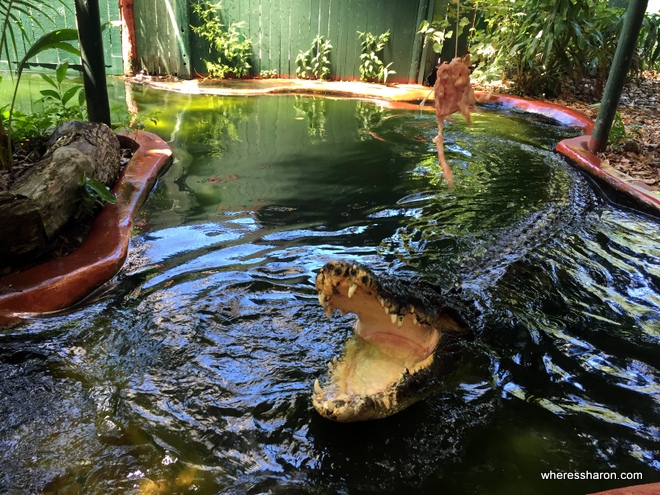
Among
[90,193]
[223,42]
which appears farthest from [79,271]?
[223,42]

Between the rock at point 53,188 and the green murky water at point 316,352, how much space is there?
1.45 feet

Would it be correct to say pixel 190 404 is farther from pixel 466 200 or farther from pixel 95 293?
pixel 466 200

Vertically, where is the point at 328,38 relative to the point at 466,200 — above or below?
above

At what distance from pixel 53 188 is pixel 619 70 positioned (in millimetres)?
5272

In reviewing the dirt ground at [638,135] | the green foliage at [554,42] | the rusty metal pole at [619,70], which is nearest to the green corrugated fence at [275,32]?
the green foliage at [554,42]

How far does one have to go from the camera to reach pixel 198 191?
4402mm

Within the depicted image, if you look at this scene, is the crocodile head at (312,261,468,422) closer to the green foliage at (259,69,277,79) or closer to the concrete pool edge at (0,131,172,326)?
the concrete pool edge at (0,131,172,326)

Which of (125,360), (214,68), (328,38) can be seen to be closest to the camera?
(125,360)

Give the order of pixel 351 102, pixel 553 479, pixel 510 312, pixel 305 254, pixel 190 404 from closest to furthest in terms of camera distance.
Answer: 1. pixel 553 479
2. pixel 190 404
3. pixel 510 312
4. pixel 305 254
5. pixel 351 102

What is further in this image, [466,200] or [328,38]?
[328,38]

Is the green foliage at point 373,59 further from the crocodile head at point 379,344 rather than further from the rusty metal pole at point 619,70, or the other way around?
the crocodile head at point 379,344

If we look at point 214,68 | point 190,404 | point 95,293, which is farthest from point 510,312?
point 214,68

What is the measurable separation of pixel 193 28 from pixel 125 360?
29.1 ft

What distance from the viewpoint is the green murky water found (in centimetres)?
181
